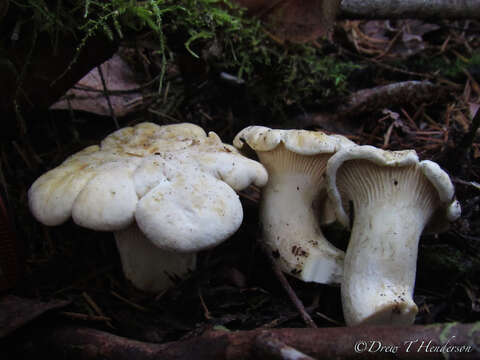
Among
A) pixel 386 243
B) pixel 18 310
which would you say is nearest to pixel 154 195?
pixel 18 310

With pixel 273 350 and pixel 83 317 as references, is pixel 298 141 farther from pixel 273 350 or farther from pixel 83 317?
pixel 83 317

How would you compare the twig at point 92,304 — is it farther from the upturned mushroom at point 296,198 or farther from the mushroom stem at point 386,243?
the mushroom stem at point 386,243

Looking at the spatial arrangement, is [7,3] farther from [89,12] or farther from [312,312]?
[312,312]

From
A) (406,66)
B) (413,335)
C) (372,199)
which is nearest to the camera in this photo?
(413,335)

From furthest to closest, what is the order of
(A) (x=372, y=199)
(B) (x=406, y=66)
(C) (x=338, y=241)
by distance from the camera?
(B) (x=406, y=66) → (C) (x=338, y=241) → (A) (x=372, y=199)

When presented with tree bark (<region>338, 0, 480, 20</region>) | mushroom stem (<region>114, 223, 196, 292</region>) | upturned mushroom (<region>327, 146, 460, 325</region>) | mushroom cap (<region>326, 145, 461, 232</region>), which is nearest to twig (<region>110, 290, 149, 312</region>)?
mushroom stem (<region>114, 223, 196, 292</region>)

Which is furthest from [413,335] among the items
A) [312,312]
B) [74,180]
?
[74,180]
